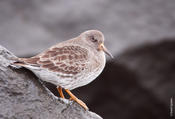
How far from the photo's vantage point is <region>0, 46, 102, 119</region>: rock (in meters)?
6.28

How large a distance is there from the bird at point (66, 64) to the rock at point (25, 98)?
210 millimetres

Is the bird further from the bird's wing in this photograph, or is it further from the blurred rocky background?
the blurred rocky background

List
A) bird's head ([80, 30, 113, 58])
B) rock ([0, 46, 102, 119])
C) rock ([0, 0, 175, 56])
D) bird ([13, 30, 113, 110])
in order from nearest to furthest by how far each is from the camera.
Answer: rock ([0, 46, 102, 119])
bird ([13, 30, 113, 110])
bird's head ([80, 30, 113, 58])
rock ([0, 0, 175, 56])

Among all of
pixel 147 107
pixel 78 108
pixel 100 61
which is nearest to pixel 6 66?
pixel 78 108

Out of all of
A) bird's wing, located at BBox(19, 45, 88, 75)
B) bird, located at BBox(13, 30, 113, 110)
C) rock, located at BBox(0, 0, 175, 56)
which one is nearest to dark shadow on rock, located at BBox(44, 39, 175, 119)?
rock, located at BBox(0, 0, 175, 56)

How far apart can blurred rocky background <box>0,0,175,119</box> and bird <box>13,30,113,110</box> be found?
12.3ft

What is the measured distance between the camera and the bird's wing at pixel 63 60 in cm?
693

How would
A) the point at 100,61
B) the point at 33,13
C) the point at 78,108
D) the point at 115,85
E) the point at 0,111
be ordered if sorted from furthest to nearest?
the point at 33,13, the point at 115,85, the point at 100,61, the point at 78,108, the point at 0,111

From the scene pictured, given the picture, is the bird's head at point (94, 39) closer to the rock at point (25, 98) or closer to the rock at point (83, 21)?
the rock at point (25, 98)

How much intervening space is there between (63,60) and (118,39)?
552 centimetres

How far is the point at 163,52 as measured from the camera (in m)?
12.0

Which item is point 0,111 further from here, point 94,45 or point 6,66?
point 94,45

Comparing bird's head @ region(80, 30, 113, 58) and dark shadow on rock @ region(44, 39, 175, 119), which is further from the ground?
dark shadow on rock @ region(44, 39, 175, 119)

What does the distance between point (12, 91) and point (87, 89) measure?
556 cm
